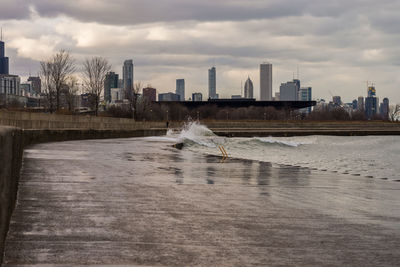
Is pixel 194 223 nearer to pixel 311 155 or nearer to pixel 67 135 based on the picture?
pixel 67 135

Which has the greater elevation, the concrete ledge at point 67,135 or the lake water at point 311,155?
the concrete ledge at point 67,135

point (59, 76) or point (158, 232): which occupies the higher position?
point (59, 76)

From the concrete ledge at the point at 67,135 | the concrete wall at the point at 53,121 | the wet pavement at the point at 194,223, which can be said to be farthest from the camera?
the concrete ledge at the point at 67,135

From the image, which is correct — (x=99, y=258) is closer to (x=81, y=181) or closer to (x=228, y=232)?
(x=228, y=232)

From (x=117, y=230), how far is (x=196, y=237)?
3.67 feet

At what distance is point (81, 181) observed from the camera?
1338 centimetres

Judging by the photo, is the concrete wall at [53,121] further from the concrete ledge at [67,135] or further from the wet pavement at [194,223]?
the wet pavement at [194,223]

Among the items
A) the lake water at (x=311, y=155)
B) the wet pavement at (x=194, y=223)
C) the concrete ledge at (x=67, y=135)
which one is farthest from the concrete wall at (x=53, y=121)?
the wet pavement at (x=194, y=223)

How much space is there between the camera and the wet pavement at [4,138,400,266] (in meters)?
6.48

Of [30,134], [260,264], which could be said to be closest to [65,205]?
[260,264]

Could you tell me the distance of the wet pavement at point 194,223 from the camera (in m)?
6.48

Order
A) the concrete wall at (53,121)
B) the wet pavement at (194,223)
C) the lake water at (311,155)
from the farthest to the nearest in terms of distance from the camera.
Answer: the lake water at (311,155), the concrete wall at (53,121), the wet pavement at (194,223)

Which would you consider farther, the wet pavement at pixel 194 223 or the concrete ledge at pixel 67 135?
the concrete ledge at pixel 67 135

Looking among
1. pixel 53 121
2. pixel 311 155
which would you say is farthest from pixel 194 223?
pixel 311 155
